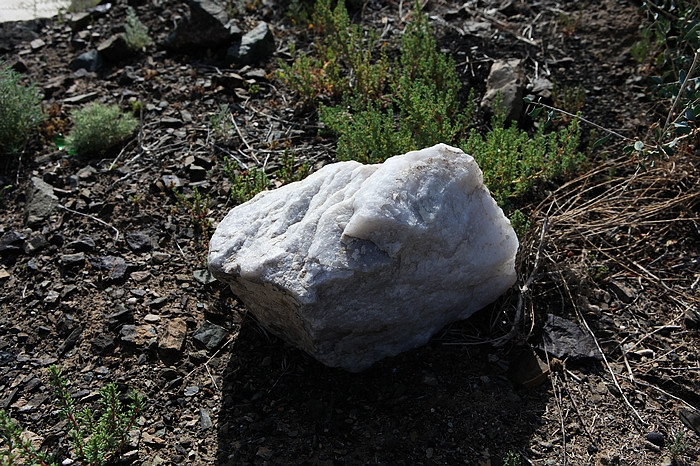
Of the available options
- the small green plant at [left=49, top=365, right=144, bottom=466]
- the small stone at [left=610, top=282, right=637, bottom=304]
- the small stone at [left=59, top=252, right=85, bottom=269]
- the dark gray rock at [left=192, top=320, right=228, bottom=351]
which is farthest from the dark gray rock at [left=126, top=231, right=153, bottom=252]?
the small stone at [left=610, top=282, right=637, bottom=304]

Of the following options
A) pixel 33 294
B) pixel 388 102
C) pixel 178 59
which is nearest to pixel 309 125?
pixel 388 102

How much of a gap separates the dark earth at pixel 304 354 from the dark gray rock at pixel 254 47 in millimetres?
435

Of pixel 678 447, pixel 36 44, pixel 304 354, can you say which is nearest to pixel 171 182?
pixel 304 354

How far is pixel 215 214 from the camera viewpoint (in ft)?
14.1

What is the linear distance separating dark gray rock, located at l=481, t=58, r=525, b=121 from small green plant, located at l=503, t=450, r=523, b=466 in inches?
98.6

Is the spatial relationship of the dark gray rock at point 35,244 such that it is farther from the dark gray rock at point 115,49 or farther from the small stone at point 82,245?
the dark gray rock at point 115,49

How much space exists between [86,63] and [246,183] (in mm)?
2600

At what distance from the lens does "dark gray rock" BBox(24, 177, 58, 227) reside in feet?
14.2

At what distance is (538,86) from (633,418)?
9.19ft

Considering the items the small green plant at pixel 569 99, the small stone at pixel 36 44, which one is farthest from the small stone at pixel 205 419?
the small stone at pixel 36 44

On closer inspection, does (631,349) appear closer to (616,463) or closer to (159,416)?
(616,463)

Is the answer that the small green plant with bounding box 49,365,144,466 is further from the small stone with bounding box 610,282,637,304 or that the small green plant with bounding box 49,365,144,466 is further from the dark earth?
the small stone with bounding box 610,282,637,304

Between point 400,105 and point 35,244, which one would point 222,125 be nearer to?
point 400,105

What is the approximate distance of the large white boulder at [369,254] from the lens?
292 centimetres
